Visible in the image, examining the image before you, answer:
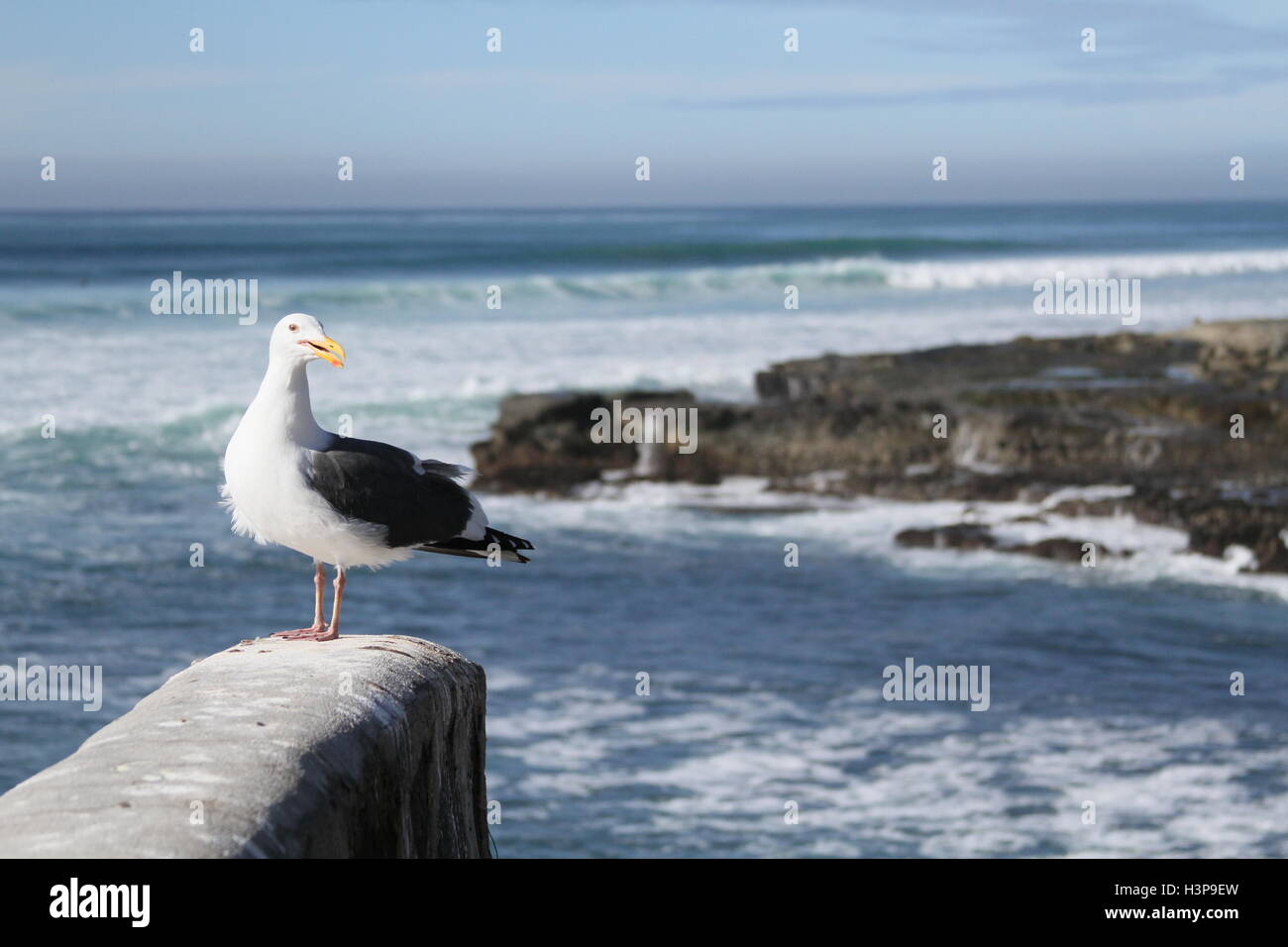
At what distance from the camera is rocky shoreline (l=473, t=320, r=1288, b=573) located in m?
15.5

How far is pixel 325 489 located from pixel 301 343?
0.39 meters

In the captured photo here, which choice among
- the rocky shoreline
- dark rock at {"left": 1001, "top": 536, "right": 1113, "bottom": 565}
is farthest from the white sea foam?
the rocky shoreline

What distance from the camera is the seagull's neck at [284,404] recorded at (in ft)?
13.1

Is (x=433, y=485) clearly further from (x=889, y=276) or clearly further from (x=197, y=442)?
(x=889, y=276)

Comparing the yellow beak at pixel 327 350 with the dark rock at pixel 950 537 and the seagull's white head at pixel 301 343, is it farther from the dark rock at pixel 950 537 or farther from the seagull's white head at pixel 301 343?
the dark rock at pixel 950 537

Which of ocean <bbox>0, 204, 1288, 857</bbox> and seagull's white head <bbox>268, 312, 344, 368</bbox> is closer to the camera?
seagull's white head <bbox>268, 312, 344, 368</bbox>

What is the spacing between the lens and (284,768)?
8.59 feet

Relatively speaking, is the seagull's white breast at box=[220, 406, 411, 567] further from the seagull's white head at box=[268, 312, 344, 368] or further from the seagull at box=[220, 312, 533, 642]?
the seagull's white head at box=[268, 312, 344, 368]

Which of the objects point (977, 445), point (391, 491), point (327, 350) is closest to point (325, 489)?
point (391, 491)

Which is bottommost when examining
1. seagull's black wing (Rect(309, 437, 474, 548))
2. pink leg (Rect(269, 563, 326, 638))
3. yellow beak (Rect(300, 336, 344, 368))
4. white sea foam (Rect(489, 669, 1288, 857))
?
white sea foam (Rect(489, 669, 1288, 857))

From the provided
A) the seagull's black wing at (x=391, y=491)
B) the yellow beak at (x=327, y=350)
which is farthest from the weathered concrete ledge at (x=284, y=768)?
the yellow beak at (x=327, y=350)

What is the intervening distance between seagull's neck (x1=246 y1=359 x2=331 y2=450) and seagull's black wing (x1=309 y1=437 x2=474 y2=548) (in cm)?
10

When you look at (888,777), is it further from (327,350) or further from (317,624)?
(327,350)
